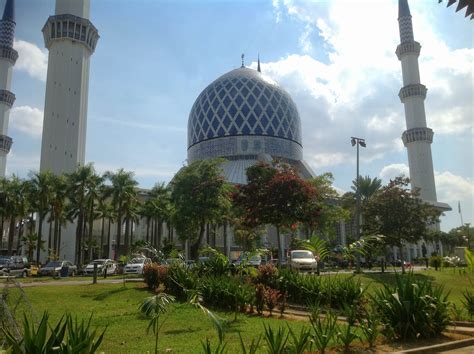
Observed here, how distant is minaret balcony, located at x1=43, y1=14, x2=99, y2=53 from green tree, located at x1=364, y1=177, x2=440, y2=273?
141 ft

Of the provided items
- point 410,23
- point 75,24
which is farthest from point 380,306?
point 410,23

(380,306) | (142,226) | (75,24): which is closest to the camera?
(380,306)

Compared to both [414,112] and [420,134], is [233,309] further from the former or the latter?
[414,112]

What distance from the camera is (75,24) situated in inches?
2158

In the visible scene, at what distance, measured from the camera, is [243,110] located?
256 ft

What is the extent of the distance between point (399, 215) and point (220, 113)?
5384cm

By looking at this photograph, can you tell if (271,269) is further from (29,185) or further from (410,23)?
(410,23)

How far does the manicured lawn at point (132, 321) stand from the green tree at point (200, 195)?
1519 centimetres

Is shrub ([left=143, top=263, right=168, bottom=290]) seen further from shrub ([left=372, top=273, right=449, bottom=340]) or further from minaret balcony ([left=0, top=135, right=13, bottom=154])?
minaret balcony ([left=0, top=135, right=13, bottom=154])

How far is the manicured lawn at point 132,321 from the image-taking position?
8306mm

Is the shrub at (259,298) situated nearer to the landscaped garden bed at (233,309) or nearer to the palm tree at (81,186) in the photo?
the landscaped garden bed at (233,309)

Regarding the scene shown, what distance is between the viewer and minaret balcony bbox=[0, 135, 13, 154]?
67.2 meters

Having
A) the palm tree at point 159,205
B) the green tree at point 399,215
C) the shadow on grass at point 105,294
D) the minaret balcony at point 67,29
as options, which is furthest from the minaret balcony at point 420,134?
the shadow on grass at point 105,294

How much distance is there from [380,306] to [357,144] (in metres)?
24.5
